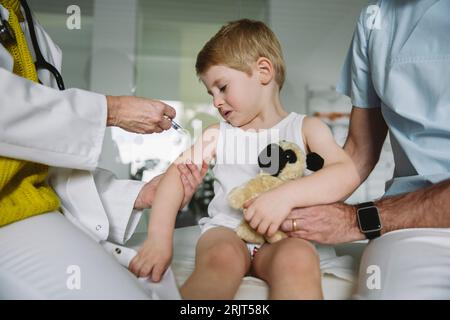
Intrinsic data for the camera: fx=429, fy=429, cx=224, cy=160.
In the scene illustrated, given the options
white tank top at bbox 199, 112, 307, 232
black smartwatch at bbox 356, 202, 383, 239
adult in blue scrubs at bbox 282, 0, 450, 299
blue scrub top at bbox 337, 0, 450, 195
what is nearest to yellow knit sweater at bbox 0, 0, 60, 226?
white tank top at bbox 199, 112, 307, 232

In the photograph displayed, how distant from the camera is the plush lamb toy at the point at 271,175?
22.6 inches

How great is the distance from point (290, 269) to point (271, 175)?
137 millimetres

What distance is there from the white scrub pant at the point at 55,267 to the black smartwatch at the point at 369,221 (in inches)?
13.3

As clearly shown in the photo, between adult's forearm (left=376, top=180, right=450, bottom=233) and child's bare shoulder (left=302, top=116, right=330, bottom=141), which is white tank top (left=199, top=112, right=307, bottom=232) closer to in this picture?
child's bare shoulder (left=302, top=116, right=330, bottom=141)

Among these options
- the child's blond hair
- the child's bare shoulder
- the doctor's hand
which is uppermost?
the child's blond hair

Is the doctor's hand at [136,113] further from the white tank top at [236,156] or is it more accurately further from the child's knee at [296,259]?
the child's knee at [296,259]

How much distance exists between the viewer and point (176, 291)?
49 centimetres

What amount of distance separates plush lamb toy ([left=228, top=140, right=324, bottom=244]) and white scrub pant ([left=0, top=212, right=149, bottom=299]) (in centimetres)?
17

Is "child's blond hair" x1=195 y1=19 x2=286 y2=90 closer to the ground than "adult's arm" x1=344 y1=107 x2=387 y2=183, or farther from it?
farther from it

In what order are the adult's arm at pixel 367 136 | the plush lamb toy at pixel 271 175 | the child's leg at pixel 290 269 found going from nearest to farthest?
the child's leg at pixel 290 269 < the plush lamb toy at pixel 271 175 < the adult's arm at pixel 367 136

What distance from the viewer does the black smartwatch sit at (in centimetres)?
64

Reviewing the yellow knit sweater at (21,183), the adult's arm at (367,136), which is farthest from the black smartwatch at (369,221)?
the yellow knit sweater at (21,183)

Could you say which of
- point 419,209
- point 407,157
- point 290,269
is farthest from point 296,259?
point 407,157
